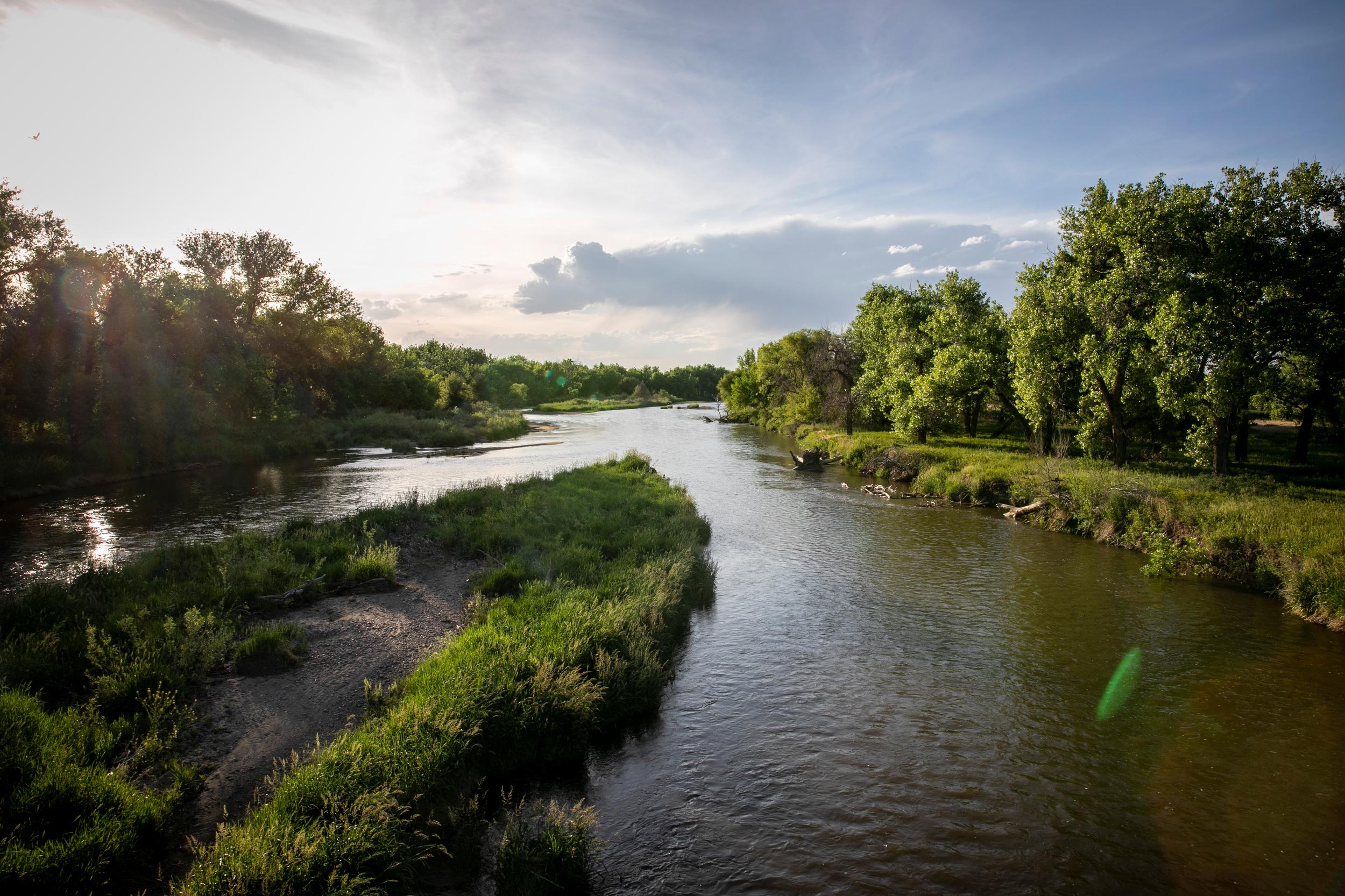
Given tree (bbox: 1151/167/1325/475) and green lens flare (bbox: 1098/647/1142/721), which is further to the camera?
tree (bbox: 1151/167/1325/475)

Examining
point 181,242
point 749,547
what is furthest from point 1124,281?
point 181,242

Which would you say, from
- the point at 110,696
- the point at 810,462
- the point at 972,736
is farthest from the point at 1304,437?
the point at 110,696

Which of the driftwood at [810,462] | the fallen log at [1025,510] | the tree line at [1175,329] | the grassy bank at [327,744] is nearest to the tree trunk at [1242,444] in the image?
the tree line at [1175,329]

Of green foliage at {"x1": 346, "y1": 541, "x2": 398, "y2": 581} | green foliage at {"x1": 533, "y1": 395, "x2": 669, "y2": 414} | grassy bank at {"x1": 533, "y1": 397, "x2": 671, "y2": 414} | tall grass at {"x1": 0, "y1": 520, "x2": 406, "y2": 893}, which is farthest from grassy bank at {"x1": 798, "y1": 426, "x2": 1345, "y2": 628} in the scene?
grassy bank at {"x1": 533, "y1": 397, "x2": 671, "y2": 414}

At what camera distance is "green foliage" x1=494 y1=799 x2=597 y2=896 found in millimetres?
A: 5832

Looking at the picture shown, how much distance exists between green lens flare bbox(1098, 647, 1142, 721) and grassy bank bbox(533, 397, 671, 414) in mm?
111569

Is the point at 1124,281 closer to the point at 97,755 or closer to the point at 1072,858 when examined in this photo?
the point at 1072,858

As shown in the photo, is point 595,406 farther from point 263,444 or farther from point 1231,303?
point 1231,303

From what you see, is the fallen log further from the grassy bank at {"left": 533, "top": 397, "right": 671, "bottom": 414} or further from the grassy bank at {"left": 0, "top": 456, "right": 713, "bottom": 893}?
the grassy bank at {"left": 533, "top": 397, "right": 671, "bottom": 414}

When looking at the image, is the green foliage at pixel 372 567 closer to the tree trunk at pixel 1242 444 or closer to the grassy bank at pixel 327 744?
the grassy bank at pixel 327 744

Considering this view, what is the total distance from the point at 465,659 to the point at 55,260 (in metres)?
34.9

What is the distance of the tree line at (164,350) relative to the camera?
1113 inches

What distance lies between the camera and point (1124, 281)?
868 inches

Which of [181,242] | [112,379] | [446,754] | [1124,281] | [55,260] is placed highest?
[181,242]
